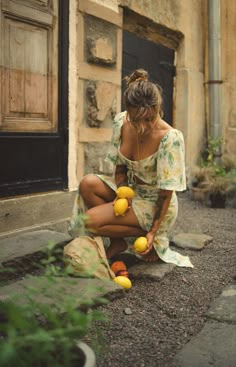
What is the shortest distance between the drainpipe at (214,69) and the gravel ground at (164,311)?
322cm

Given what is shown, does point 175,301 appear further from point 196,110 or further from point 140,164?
point 196,110

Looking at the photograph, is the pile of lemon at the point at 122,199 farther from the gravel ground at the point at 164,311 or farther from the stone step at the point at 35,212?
the stone step at the point at 35,212

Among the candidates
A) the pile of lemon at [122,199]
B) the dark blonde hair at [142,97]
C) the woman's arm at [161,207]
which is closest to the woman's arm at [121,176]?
the pile of lemon at [122,199]

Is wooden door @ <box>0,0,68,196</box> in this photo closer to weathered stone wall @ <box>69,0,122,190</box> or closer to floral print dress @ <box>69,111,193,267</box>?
weathered stone wall @ <box>69,0,122,190</box>

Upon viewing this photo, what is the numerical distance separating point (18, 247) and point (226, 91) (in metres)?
4.98

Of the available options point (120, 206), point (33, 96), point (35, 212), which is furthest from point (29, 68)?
point (120, 206)

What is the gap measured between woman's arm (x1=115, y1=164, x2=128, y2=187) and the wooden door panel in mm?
854

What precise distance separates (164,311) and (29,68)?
2.06 metres

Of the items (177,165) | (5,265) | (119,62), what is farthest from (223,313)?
(119,62)

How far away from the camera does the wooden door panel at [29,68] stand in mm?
3287

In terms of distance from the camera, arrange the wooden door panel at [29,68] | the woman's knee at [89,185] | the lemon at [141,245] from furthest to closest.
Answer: the wooden door panel at [29,68] < the woman's knee at [89,185] < the lemon at [141,245]

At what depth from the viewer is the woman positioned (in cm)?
281

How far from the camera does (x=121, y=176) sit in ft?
10.1

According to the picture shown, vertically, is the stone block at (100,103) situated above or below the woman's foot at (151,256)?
above
